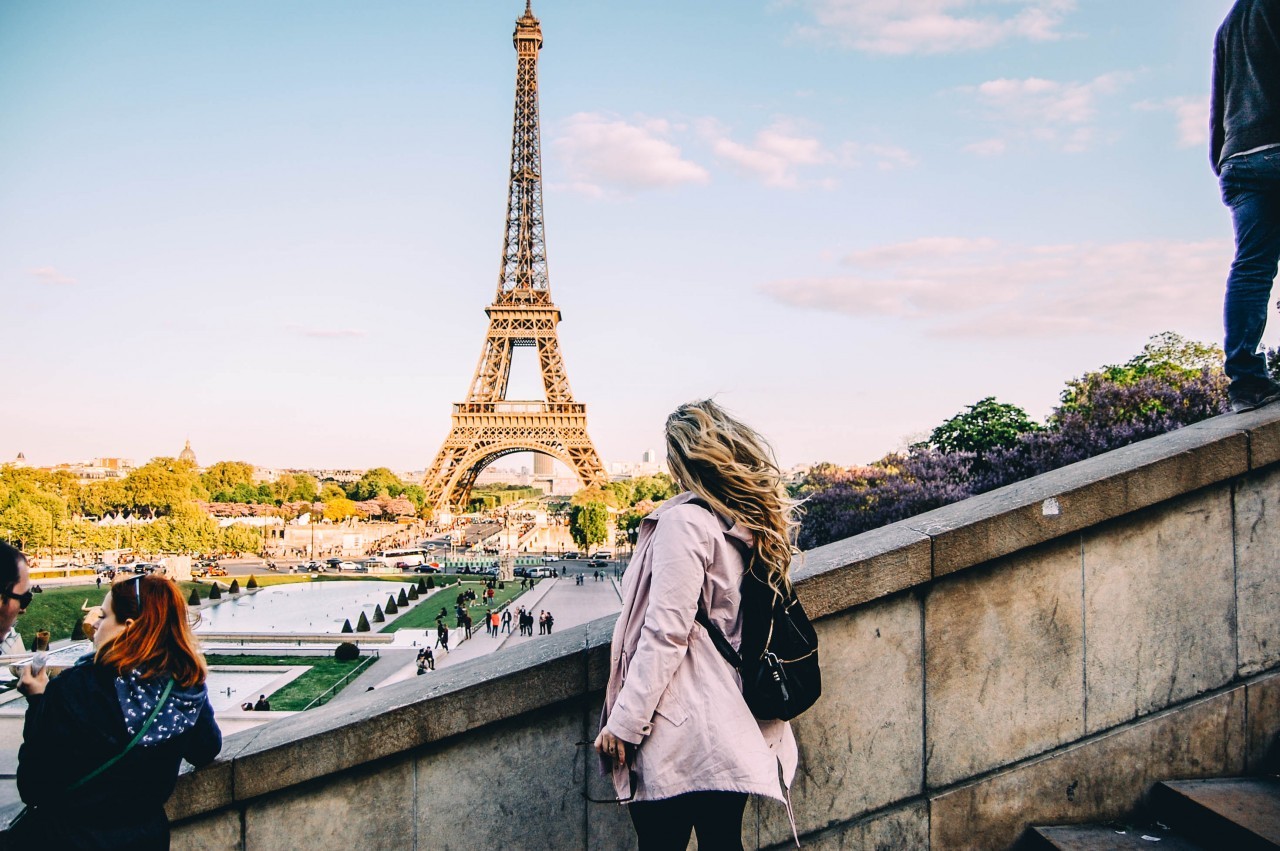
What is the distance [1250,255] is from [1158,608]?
5.51ft

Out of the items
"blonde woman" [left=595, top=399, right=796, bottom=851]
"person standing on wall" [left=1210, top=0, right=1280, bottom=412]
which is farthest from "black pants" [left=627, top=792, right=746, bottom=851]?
"person standing on wall" [left=1210, top=0, right=1280, bottom=412]

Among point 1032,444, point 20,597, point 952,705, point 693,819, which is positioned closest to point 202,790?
point 20,597

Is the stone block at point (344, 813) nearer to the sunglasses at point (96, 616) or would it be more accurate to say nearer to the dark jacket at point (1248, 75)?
the sunglasses at point (96, 616)

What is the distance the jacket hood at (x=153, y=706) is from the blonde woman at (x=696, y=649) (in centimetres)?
122

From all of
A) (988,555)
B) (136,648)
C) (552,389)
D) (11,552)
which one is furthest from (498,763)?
(552,389)

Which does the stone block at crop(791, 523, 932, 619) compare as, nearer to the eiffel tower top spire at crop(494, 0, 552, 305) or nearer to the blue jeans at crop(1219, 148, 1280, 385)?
the blue jeans at crop(1219, 148, 1280, 385)

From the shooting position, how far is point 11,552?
8.86 feet

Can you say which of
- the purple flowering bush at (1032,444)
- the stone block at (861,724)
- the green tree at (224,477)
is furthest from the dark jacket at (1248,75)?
the green tree at (224,477)

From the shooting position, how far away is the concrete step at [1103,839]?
298 centimetres

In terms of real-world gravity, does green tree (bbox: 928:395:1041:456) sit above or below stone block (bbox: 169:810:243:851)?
above

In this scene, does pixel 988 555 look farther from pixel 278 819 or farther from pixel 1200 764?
pixel 278 819

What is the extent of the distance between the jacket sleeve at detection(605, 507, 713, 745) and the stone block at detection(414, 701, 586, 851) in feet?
3.41

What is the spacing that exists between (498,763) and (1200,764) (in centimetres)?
270

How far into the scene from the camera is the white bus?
51.8 m
